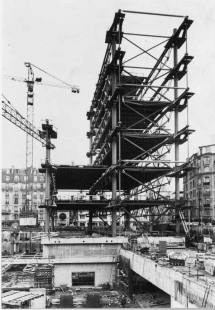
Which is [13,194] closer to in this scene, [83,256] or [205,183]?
[205,183]

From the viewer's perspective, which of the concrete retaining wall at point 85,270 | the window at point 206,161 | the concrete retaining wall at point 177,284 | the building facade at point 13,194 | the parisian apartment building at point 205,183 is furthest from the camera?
the building facade at point 13,194

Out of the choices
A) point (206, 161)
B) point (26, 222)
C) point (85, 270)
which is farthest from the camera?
point (206, 161)

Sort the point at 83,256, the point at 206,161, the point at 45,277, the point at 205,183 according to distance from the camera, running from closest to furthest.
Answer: the point at 45,277
the point at 83,256
the point at 205,183
the point at 206,161

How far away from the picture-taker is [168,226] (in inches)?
2896

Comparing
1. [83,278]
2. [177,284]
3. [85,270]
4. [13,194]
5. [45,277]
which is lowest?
[83,278]

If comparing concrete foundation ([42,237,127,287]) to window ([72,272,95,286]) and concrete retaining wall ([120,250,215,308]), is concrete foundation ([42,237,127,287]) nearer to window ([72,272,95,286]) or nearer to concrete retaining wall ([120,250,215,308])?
window ([72,272,95,286])

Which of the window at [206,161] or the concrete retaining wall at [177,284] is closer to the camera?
the concrete retaining wall at [177,284]

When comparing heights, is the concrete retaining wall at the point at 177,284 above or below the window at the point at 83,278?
above

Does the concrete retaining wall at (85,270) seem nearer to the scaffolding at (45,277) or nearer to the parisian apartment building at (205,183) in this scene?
the scaffolding at (45,277)

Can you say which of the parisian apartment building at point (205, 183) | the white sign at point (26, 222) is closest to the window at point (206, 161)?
the parisian apartment building at point (205, 183)

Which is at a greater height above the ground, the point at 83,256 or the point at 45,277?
the point at 83,256

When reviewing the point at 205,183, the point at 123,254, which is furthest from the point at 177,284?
the point at 205,183

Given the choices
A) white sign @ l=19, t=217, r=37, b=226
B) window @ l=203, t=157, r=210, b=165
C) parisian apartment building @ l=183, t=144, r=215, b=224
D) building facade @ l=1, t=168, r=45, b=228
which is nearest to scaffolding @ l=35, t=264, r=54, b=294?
white sign @ l=19, t=217, r=37, b=226

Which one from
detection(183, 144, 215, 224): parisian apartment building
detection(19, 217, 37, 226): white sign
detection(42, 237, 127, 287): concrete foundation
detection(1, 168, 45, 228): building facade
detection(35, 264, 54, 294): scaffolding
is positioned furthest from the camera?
detection(1, 168, 45, 228): building facade
